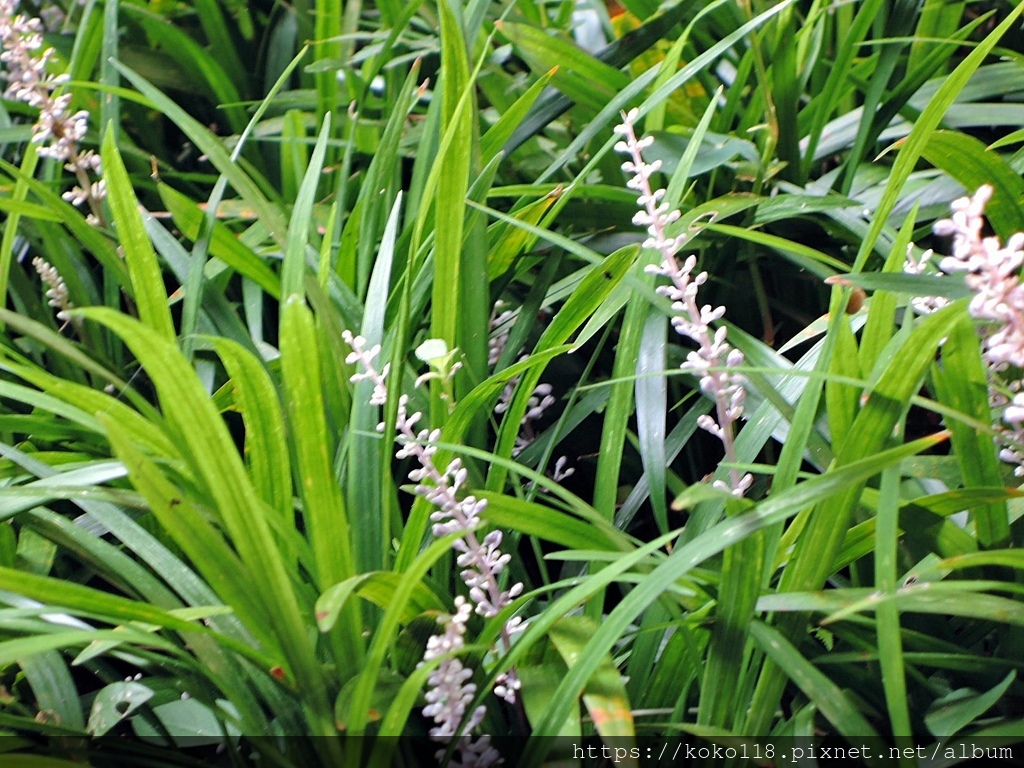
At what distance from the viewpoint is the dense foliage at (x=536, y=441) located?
0.55 meters

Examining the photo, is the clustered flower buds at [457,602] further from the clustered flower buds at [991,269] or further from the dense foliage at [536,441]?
the clustered flower buds at [991,269]

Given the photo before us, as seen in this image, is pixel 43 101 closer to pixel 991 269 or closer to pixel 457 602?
pixel 457 602

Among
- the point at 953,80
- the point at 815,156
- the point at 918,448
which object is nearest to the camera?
the point at 918,448

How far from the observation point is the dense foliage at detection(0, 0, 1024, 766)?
55 centimetres

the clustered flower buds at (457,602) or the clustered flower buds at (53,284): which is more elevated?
the clustered flower buds at (53,284)

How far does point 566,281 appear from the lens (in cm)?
98

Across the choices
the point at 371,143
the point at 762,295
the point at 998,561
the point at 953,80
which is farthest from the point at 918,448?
the point at 371,143

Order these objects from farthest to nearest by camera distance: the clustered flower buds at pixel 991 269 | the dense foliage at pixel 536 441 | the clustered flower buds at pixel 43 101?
1. the clustered flower buds at pixel 43 101
2. the dense foliage at pixel 536 441
3. the clustered flower buds at pixel 991 269

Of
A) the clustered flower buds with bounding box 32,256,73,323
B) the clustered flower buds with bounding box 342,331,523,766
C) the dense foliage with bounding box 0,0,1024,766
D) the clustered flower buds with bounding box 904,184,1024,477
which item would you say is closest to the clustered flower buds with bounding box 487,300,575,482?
the dense foliage with bounding box 0,0,1024,766

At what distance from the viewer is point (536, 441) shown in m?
0.89

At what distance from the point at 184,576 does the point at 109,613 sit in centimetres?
12

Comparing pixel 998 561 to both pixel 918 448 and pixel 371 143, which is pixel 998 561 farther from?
pixel 371 143

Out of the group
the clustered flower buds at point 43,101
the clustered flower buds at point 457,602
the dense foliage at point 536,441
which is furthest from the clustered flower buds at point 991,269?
the clustered flower buds at point 43,101

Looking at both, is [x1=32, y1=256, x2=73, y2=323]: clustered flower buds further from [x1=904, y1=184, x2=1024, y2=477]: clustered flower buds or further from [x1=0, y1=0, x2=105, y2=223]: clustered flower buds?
[x1=904, y1=184, x2=1024, y2=477]: clustered flower buds
